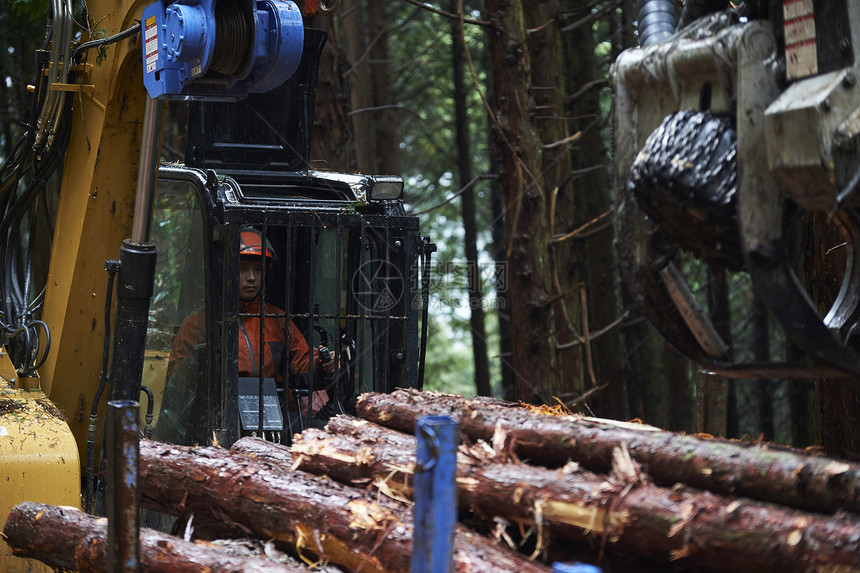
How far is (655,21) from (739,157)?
843mm

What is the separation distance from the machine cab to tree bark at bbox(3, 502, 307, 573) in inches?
51.8

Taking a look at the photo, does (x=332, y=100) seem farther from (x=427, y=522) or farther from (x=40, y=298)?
(x=427, y=522)

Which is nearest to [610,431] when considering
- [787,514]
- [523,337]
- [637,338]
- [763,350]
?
[787,514]

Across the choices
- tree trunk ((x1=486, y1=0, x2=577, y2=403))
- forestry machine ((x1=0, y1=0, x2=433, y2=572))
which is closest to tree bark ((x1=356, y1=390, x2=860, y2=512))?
forestry machine ((x1=0, y1=0, x2=433, y2=572))

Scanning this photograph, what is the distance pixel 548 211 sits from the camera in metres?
8.00

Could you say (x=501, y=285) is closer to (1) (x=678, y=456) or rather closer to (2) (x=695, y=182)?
(1) (x=678, y=456)

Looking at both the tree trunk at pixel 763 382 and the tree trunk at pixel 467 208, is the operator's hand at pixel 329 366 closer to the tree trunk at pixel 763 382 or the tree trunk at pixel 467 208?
the tree trunk at pixel 467 208

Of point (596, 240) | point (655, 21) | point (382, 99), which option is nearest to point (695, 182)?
point (655, 21)

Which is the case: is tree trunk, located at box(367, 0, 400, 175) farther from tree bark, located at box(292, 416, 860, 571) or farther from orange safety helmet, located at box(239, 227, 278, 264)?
tree bark, located at box(292, 416, 860, 571)

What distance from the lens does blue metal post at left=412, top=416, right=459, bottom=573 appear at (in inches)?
94.7

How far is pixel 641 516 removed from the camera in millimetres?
2727

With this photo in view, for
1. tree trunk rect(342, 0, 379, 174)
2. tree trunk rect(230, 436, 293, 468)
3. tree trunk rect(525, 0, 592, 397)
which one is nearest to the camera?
tree trunk rect(230, 436, 293, 468)

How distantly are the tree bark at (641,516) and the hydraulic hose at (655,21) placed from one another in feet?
4.78

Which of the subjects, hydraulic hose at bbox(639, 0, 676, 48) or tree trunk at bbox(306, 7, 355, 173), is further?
tree trunk at bbox(306, 7, 355, 173)
